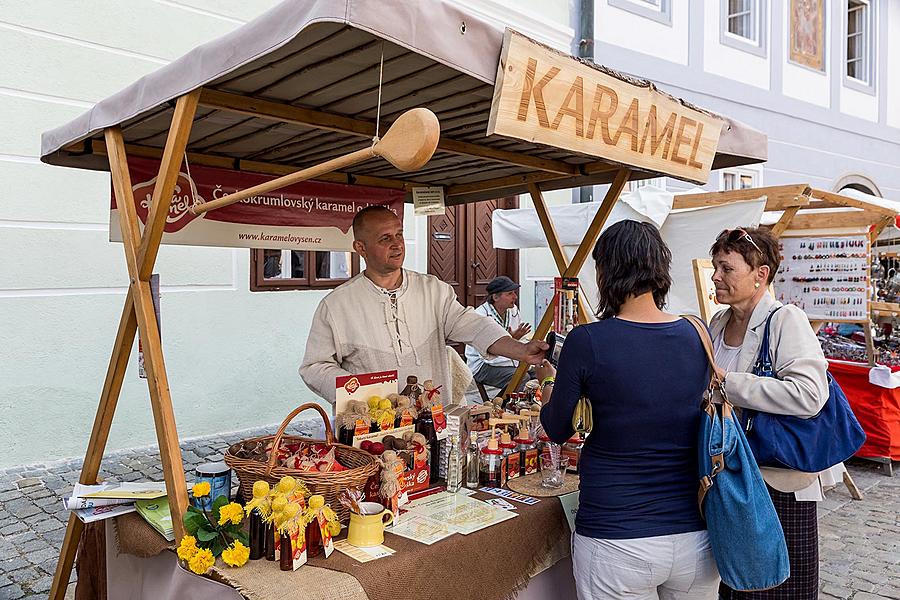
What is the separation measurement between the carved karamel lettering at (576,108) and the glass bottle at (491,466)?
1160mm

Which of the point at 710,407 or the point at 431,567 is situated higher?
the point at 710,407

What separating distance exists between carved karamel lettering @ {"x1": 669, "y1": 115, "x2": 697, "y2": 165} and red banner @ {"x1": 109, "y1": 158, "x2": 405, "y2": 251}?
2081 mm

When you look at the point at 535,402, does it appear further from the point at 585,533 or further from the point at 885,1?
the point at 885,1

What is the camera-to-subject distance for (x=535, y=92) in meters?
1.88

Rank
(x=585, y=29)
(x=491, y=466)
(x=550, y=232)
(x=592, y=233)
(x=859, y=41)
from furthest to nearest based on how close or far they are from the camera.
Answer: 1. (x=859, y=41)
2. (x=585, y=29)
3. (x=550, y=232)
4. (x=592, y=233)
5. (x=491, y=466)

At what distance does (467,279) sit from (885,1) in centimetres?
1152

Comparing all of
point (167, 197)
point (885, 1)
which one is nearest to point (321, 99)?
point (167, 197)

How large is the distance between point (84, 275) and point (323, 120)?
3.61 m

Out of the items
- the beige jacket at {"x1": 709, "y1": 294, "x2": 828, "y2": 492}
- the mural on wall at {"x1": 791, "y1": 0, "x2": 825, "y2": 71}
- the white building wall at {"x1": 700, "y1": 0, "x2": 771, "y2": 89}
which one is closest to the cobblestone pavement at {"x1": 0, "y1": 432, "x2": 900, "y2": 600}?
the beige jacket at {"x1": 709, "y1": 294, "x2": 828, "y2": 492}

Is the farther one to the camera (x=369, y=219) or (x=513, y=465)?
(x=369, y=219)

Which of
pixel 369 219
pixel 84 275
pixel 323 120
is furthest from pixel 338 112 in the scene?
pixel 84 275

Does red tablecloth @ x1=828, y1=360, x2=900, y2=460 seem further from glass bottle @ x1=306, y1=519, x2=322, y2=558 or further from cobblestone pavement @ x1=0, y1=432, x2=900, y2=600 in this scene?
glass bottle @ x1=306, y1=519, x2=322, y2=558

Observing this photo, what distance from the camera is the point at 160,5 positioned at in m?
5.55

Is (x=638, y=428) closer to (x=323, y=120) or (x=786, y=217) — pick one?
(x=323, y=120)
